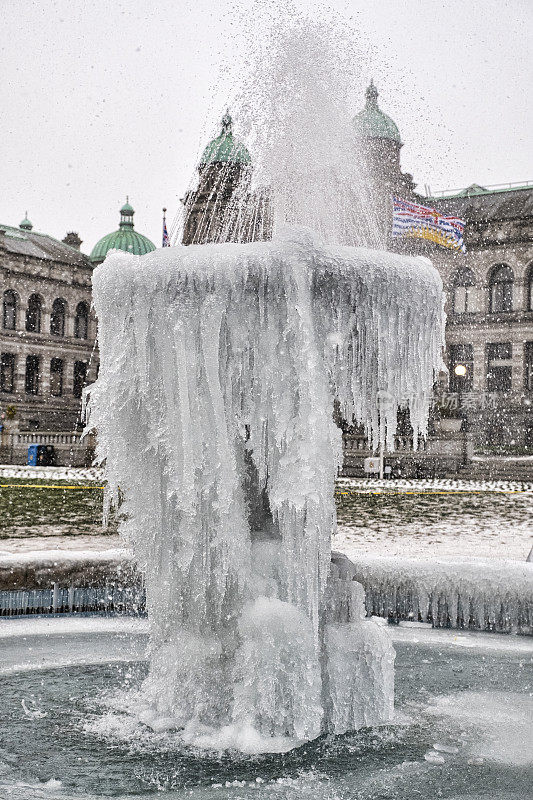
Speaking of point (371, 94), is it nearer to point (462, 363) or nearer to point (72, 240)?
point (462, 363)

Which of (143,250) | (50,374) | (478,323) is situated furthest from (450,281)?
(50,374)

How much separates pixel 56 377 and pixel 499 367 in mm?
29784

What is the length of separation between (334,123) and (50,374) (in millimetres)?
51489

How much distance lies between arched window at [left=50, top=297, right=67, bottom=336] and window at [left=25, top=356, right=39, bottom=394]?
262 cm

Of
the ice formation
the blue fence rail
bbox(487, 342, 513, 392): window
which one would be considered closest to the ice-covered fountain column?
the ice formation

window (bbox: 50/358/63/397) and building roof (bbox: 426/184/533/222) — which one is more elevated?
building roof (bbox: 426/184/533/222)

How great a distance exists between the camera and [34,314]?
196 feet

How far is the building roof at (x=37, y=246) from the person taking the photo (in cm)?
5875

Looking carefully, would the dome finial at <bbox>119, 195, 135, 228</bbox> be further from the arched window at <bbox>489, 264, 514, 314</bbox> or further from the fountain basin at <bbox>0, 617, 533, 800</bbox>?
the fountain basin at <bbox>0, 617, 533, 800</bbox>

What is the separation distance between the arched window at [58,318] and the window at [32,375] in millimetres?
2615

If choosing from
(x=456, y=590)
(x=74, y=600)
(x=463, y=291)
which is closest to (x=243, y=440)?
(x=456, y=590)

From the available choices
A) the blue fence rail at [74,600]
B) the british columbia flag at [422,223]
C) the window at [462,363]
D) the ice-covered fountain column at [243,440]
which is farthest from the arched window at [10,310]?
the ice-covered fountain column at [243,440]

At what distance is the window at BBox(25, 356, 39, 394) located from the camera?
58906 mm

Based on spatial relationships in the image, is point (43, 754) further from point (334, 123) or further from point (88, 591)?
point (334, 123)
